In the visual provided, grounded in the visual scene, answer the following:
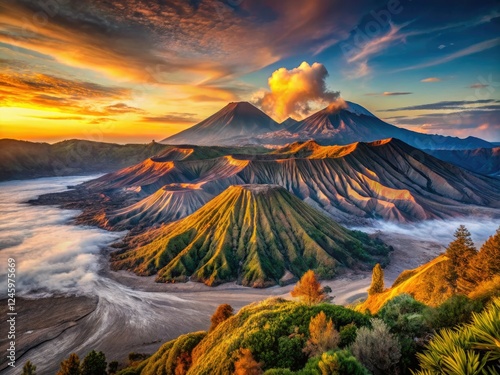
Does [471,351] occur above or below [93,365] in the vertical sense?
above

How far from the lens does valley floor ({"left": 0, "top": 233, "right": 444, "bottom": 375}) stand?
168ft

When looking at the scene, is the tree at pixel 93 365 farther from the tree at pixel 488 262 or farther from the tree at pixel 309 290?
the tree at pixel 488 262

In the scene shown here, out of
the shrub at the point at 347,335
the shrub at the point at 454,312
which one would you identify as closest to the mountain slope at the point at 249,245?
the shrub at the point at 347,335

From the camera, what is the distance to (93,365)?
3875 cm

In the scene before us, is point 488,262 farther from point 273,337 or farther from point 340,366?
point 340,366

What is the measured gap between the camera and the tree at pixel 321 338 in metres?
19.6

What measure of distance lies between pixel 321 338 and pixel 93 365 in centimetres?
3546

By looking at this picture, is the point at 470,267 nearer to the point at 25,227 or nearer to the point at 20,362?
the point at 20,362

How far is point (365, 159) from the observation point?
194500 millimetres

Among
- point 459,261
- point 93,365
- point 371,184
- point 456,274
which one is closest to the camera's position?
point 93,365

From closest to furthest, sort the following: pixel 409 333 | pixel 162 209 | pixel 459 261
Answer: pixel 409 333
pixel 459 261
pixel 162 209

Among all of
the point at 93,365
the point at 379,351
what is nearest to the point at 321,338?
the point at 379,351

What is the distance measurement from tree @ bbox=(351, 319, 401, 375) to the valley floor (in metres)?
45.4

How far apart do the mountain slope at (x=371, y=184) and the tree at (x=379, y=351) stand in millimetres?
136357
